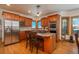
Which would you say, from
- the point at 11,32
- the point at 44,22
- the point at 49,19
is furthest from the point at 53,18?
the point at 11,32

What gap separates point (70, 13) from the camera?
76.0 inches

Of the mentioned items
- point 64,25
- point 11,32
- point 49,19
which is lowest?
point 11,32

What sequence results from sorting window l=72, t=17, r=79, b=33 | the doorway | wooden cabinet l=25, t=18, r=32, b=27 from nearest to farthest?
window l=72, t=17, r=79, b=33 → wooden cabinet l=25, t=18, r=32, b=27 → the doorway

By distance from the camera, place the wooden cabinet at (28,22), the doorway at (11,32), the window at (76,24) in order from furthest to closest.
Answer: the doorway at (11,32) → the wooden cabinet at (28,22) → the window at (76,24)

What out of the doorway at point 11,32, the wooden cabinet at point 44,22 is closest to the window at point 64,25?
the wooden cabinet at point 44,22

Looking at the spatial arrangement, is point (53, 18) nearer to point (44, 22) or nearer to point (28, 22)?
A: point (44, 22)

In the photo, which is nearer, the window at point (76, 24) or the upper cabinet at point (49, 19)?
the window at point (76, 24)

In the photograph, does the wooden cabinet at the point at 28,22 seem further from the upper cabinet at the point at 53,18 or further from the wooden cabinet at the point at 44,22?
the upper cabinet at the point at 53,18

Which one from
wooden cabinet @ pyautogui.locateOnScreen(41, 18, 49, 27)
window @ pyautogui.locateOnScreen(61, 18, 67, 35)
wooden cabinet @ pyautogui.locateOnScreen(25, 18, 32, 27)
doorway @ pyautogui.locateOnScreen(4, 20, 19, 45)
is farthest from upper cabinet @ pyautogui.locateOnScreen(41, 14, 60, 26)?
doorway @ pyautogui.locateOnScreen(4, 20, 19, 45)

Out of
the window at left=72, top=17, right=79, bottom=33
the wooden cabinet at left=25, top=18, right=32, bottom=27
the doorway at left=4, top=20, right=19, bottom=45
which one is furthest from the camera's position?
the doorway at left=4, top=20, right=19, bottom=45

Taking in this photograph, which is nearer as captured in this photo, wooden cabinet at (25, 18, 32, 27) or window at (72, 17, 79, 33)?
window at (72, 17, 79, 33)

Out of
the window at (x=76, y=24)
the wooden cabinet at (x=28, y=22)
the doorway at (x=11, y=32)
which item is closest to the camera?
the window at (x=76, y=24)

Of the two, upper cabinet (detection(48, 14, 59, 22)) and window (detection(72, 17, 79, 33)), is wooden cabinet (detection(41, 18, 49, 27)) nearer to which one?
upper cabinet (detection(48, 14, 59, 22))
